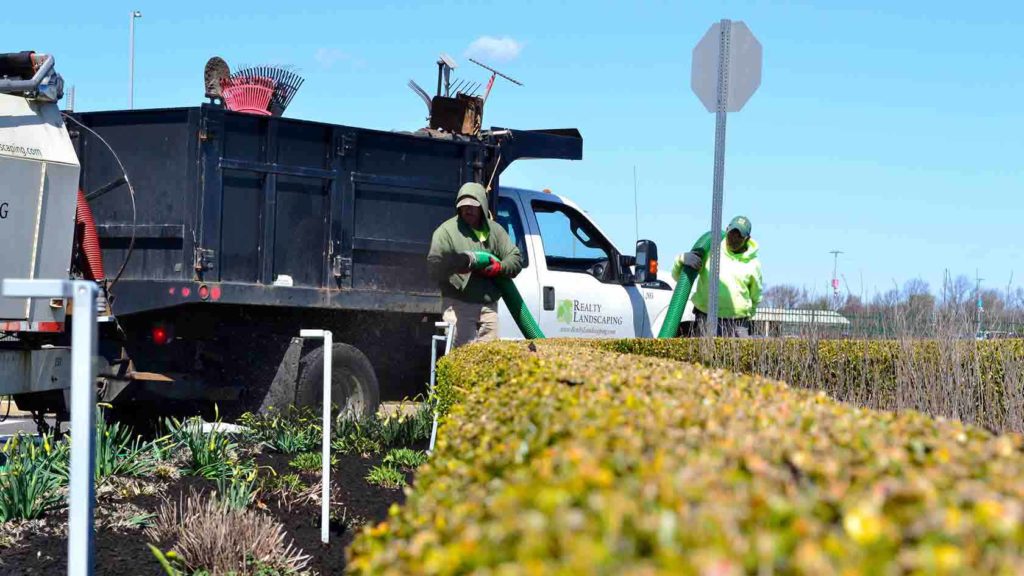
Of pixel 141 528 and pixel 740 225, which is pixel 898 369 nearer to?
pixel 740 225

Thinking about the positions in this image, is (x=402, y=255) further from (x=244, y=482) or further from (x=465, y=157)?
(x=244, y=482)

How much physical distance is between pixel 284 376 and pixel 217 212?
4.24 feet

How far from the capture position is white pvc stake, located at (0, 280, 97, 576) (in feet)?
9.93

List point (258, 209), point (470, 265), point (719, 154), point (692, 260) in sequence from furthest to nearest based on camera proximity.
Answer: point (692, 260) < point (470, 265) < point (258, 209) < point (719, 154)

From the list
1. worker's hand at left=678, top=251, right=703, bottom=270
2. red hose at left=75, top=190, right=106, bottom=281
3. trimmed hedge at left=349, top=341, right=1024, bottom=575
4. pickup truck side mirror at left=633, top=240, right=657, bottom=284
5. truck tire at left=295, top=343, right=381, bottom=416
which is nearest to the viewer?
trimmed hedge at left=349, top=341, right=1024, bottom=575

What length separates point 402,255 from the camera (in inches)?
376

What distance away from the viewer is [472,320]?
30.8ft

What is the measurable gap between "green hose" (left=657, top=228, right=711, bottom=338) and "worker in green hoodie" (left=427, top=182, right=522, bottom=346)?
6.01 ft

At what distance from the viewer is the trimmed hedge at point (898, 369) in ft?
23.0

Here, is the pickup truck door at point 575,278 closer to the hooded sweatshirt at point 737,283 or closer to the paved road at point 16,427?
the hooded sweatshirt at point 737,283

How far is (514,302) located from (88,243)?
3.34 m

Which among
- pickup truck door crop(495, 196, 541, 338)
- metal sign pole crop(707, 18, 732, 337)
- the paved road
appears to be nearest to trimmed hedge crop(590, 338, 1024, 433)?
metal sign pole crop(707, 18, 732, 337)

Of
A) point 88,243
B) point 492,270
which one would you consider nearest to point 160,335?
point 88,243

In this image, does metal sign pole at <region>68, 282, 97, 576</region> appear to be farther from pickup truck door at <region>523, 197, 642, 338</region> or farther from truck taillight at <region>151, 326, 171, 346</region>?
pickup truck door at <region>523, 197, 642, 338</region>
